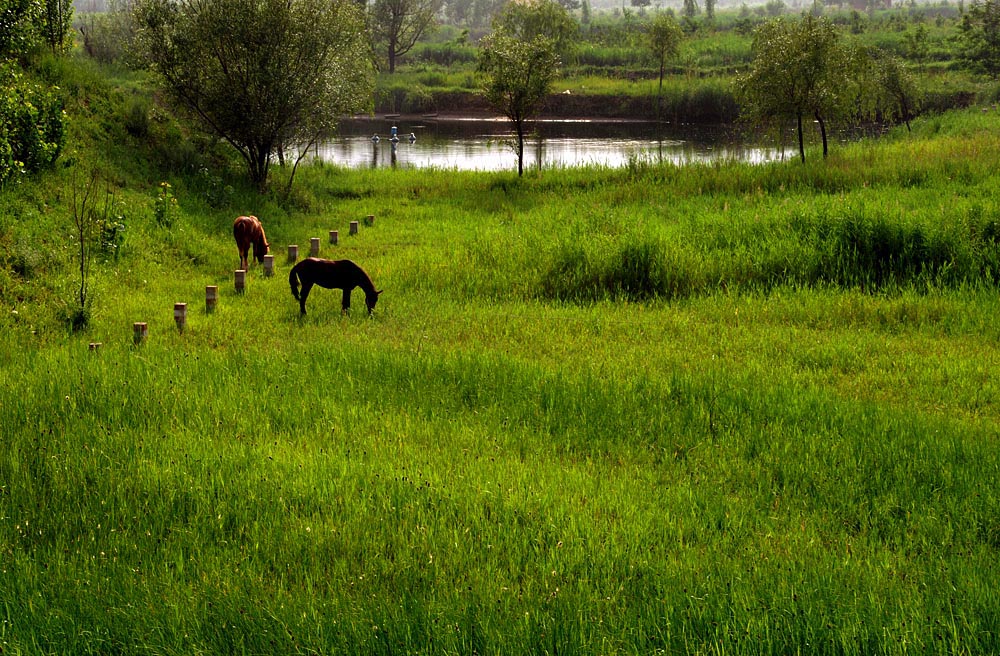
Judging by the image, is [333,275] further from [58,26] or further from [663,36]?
[663,36]

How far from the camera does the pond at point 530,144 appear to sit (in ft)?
132

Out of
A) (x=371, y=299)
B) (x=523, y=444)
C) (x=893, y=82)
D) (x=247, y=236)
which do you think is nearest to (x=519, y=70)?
(x=247, y=236)

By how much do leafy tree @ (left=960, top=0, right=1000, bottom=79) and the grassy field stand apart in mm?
42213

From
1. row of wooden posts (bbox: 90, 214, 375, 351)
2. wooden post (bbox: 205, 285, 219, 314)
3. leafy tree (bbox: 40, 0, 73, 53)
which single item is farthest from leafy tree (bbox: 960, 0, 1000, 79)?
wooden post (bbox: 205, 285, 219, 314)

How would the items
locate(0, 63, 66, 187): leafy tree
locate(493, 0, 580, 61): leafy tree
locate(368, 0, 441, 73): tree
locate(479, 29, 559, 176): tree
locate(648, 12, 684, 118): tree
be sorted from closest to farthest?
1. locate(0, 63, 66, 187): leafy tree
2. locate(479, 29, 559, 176): tree
3. locate(648, 12, 684, 118): tree
4. locate(493, 0, 580, 61): leafy tree
5. locate(368, 0, 441, 73): tree

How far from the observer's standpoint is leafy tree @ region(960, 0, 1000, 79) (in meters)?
51.4

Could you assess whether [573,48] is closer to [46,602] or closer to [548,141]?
[548,141]

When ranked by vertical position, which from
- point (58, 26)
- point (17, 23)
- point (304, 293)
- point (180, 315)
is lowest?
point (180, 315)

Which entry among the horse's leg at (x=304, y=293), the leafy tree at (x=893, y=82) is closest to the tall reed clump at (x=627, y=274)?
the horse's leg at (x=304, y=293)

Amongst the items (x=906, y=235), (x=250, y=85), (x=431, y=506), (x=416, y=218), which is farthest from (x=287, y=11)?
(x=431, y=506)

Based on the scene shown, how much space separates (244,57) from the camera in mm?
22859

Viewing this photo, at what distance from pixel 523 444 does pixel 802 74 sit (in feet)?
81.3

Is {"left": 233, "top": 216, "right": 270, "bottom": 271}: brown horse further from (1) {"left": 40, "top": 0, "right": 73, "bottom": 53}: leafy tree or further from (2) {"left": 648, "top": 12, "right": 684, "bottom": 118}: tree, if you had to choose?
(2) {"left": 648, "top": 12, "right": 684, "bottom": 118}: tree

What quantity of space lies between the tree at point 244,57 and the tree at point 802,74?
14567mm
